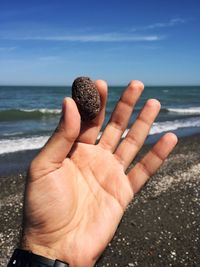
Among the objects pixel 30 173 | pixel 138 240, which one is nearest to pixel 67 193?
pixel 30 173

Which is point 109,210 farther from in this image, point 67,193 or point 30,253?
point 30,253

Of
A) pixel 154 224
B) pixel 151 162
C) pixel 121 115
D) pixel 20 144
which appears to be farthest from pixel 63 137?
pixel 20 144

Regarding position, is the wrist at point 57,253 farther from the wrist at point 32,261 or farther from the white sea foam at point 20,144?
the white sea foam at point 20,144

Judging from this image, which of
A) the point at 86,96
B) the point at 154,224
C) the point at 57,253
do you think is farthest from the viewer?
the point at 154,224

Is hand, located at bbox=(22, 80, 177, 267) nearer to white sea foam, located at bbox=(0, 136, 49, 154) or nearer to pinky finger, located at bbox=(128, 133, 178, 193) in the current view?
pinky finger, located at bbox=(128, 133, 178, 193)

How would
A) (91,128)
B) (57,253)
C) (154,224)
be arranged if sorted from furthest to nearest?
1. (154,224)
2. (91,128)
3. (57,253)

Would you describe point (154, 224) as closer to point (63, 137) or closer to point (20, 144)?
point (63, 137)
